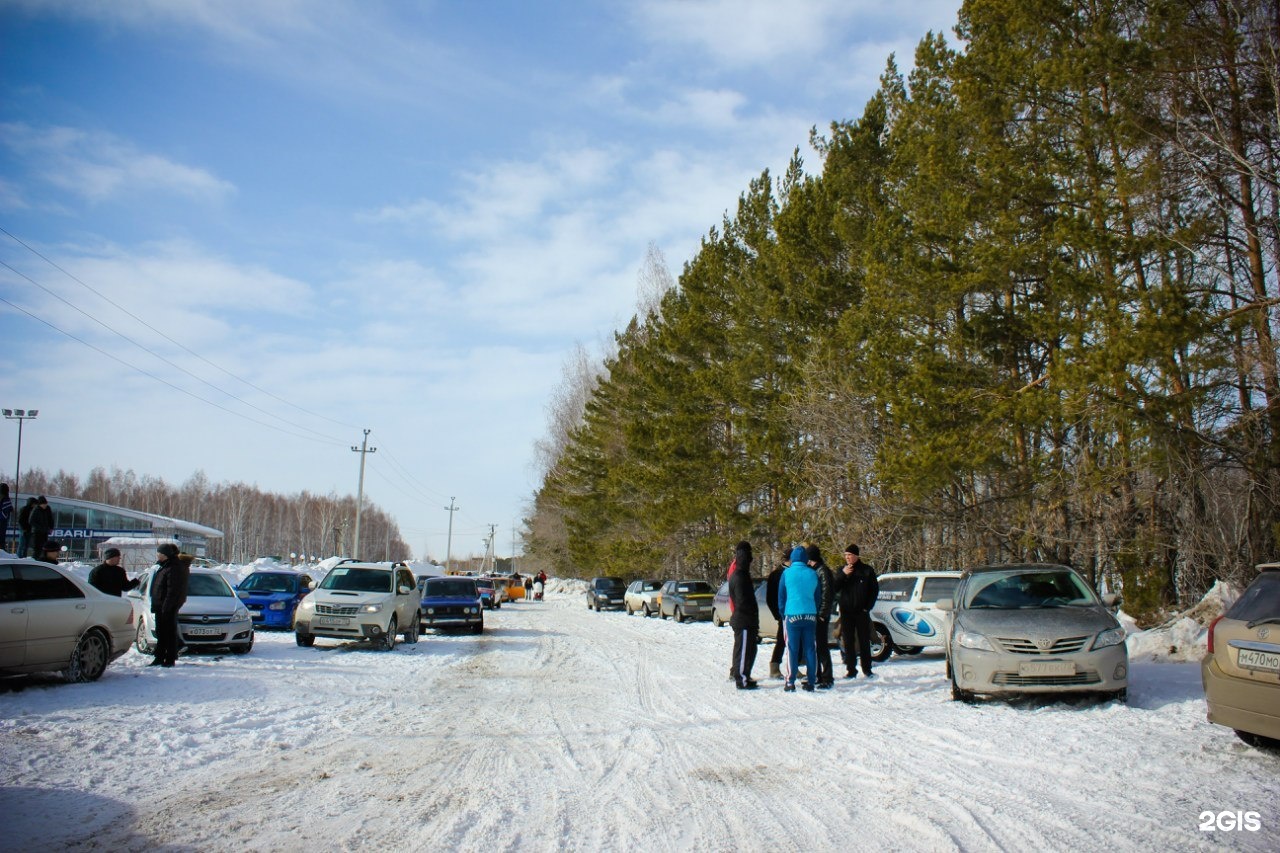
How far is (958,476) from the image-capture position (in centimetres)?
1873

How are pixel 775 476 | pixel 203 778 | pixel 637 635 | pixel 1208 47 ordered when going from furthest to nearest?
1. pixel 775 476
2. pixel 637 635
3. pixel 1208 47
4. pixel 203 778

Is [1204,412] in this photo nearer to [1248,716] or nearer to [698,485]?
[1248,716]

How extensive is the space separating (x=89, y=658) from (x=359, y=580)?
747cm

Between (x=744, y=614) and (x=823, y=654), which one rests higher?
(x=744, y=614)

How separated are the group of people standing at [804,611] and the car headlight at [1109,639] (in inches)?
127

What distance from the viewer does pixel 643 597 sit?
38219 millimetres

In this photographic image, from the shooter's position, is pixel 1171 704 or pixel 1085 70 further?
pixel 1085 70

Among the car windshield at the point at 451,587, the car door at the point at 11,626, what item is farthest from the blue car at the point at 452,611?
the car door at the point at 11,626

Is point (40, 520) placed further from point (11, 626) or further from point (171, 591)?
point (11, 626)

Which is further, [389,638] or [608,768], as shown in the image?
[389,638]

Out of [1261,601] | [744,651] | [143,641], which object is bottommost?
[143,641]

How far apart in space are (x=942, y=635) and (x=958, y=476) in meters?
4.82

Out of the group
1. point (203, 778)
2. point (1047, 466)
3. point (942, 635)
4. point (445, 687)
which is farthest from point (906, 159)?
point (203, 778)

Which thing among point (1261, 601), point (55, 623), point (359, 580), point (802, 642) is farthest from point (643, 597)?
point (1261, 601)
